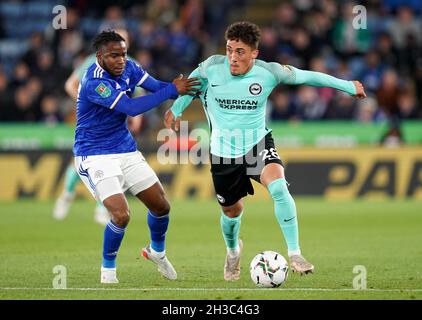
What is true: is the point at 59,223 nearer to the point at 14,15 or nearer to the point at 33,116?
the point at 33,116

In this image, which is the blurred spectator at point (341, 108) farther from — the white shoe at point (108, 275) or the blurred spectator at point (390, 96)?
the white shoe at point (108, 275)

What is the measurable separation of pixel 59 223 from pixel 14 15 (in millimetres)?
9263

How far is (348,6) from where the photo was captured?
2138 cm

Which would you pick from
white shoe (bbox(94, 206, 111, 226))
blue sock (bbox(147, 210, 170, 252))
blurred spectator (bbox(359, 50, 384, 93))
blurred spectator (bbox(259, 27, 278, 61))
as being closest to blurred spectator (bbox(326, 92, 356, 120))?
blurred spectator (bbox(359, 50, 384, 93))

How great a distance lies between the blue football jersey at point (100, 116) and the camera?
28.3 feet

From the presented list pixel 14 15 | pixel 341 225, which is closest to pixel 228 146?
pixel 341 225

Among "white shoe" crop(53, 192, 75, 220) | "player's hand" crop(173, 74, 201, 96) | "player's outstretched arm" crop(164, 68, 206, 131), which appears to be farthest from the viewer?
"white shoe" crop(53, 192, 75, 220)

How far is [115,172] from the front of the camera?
876cm

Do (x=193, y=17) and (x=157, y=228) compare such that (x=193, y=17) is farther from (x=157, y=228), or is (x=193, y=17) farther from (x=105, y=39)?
(x=105, y=39)

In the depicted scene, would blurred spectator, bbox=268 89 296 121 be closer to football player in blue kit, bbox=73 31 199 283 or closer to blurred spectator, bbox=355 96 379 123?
blurred spectator, bbox=355 96 379 123

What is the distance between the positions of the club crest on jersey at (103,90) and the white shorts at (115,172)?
59cm

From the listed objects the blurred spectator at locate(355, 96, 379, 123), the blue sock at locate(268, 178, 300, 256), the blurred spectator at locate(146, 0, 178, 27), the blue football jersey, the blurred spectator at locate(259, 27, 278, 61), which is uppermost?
the blurred spectator at locate(146, 0, 178, 27)

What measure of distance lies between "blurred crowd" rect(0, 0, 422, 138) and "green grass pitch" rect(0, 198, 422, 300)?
8.13 ft

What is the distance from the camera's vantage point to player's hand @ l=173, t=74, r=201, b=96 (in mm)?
8702
